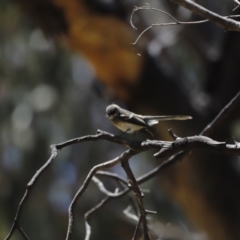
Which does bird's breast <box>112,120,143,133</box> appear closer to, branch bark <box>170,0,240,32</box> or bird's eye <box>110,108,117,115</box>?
bird's eye <box>110,108,117,115</box>

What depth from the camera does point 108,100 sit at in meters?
2.40

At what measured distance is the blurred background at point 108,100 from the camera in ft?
7.14

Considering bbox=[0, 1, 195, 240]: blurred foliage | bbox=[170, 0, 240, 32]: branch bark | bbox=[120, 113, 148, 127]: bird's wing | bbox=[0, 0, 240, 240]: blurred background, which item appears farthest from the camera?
bbox=[0, 1, 195, 240]: blurred foliage

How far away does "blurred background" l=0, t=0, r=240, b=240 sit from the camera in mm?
2178

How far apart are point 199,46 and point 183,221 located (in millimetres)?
1053

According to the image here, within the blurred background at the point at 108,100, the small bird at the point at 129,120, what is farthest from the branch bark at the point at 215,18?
the blurred background at the point at 108,100

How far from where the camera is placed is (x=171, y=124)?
2.23m

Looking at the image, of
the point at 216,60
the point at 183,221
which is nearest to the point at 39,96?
the point at 183,221

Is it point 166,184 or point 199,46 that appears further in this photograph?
point 199,46

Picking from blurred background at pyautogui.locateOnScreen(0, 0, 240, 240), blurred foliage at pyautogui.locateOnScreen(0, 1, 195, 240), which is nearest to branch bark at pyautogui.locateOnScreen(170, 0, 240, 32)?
blurred background at pyautogui.locateOnScreen(0, 0, 240, 240)

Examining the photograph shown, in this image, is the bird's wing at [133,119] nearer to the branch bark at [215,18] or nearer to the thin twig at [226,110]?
the thin twig at [226,110]

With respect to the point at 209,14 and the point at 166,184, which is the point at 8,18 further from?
the point at 209,14

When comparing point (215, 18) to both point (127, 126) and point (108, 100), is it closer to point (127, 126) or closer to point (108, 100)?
point (127, 126)

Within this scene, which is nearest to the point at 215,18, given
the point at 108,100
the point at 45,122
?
the point at 108,100
